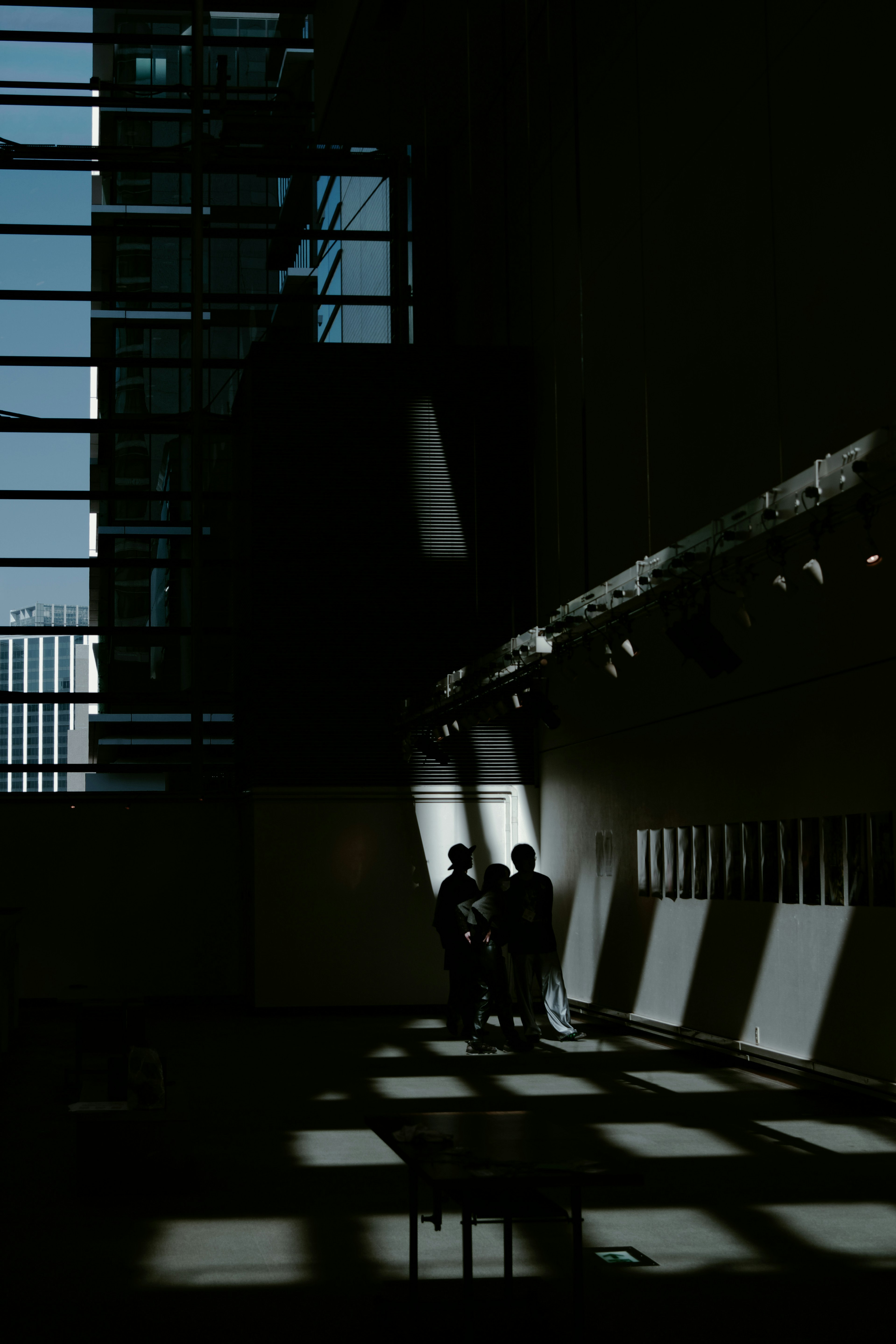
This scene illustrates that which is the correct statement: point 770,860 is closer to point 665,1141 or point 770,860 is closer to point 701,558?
point 665,1141

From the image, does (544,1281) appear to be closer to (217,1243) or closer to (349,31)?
(217,1243)

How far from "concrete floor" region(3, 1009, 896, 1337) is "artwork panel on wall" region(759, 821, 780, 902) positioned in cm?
123

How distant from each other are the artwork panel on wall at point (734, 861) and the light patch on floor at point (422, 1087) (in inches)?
91.3

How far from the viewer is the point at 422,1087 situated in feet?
32.4

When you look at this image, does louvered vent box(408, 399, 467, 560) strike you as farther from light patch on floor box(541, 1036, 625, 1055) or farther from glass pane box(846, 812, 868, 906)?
glass pane box(846, 812, 868, 906)

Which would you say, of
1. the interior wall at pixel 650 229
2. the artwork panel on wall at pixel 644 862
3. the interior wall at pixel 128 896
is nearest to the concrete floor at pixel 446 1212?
the artwork panel on wall at pixel 644 862

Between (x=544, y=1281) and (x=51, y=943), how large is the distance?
39.2ft

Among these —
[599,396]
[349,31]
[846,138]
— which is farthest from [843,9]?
[349,31]

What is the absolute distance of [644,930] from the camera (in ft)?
41.8

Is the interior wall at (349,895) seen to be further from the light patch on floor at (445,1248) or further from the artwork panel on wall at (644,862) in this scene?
the light patch on floor at (445,1248)

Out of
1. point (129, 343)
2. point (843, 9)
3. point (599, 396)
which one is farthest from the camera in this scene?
point (129, 343)

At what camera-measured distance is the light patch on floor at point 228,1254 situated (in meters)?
5.29

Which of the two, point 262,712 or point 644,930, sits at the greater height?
point 262,712

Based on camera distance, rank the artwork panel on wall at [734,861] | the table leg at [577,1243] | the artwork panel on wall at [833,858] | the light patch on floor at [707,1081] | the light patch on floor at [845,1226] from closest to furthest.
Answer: the table leg at [577,1243], the light patch on floor at [845,1226], the artwork panel on wall at [833,858], the light patch on floor at [707,1081], the artwork panel on wall at [734,861]
